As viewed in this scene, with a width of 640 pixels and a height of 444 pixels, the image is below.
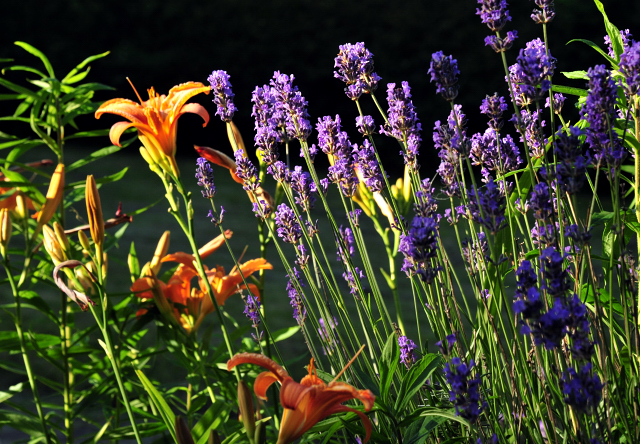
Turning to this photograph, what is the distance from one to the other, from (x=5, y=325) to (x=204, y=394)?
2217 mm

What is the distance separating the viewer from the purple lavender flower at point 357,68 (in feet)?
3.00

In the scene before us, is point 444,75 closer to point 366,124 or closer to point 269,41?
point 366,124

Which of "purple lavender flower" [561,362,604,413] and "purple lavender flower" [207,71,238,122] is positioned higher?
"purple lavender flower" [207,71,238,122]

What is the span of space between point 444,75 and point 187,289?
606 millimetres

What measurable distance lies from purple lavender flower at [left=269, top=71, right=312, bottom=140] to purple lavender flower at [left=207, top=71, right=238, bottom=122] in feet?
0.27

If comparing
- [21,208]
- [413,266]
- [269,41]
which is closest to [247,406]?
[413,266]

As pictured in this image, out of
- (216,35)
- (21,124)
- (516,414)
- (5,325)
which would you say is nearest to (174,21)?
(216,35)

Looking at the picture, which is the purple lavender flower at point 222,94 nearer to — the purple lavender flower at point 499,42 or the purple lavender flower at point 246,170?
the purple lavender flower at point 246,170

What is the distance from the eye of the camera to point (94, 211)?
0.84 m

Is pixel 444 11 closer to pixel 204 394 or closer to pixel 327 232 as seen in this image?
pixel 327 232

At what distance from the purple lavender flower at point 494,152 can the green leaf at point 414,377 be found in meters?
0.29

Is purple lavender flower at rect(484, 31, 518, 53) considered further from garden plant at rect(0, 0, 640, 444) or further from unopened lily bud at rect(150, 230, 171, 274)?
unopened lily bud at rect(150, 230, 171, 274)

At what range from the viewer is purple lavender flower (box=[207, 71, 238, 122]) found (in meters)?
0.98

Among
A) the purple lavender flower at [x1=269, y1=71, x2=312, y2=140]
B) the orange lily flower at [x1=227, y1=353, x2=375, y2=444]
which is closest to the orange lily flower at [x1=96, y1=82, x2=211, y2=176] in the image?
the purple lavender flower at [x1=269, y1=71, x2=312, y2=140]
